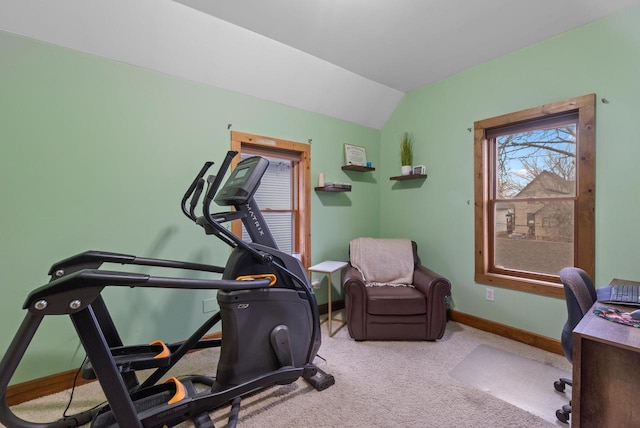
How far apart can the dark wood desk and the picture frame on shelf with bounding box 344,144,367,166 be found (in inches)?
107

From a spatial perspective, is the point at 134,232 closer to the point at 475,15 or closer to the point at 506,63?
the point at 475,15

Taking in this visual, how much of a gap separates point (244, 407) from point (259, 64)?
282 centimetres

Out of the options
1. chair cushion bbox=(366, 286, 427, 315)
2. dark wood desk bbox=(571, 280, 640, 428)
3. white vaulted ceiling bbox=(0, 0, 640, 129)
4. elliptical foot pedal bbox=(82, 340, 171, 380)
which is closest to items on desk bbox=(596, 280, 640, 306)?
dark wood desk bbox=(571, 280, 640, 428)

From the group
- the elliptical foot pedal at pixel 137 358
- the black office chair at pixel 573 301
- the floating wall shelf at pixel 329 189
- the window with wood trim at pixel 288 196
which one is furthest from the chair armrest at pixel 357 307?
the elliptical foot pedal at pixel 137 358

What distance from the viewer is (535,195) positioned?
107 inches

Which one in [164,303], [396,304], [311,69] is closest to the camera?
[164,303]

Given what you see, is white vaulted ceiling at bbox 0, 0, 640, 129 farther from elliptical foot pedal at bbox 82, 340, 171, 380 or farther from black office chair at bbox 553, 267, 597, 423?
elliptical foot pedal at bbox 82, 340, 171, 380

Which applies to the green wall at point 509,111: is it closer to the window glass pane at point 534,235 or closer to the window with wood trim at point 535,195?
the window with wood trim at point 535,195

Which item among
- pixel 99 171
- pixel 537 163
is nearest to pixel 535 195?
pixel 537 163

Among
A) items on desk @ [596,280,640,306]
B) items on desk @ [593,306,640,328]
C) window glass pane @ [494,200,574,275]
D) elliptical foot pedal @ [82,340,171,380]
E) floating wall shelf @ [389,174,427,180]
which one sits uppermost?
floating wall shelf @ [389,174,427,180]

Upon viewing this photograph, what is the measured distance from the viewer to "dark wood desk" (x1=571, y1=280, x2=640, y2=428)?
121cm

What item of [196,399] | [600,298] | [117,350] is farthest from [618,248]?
[117,350]

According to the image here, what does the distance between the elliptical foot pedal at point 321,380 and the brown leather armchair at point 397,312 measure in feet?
2.23

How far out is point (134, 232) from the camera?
2250mm
